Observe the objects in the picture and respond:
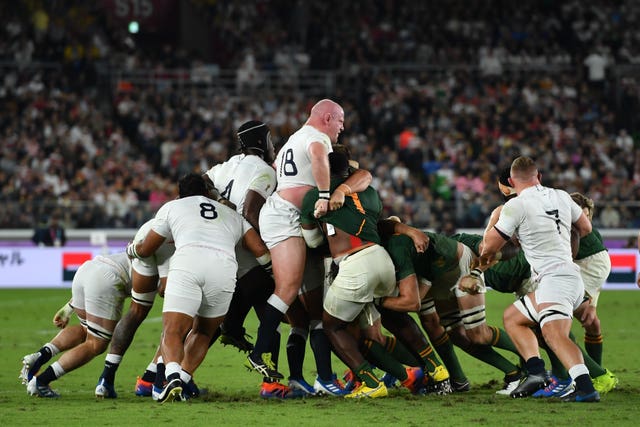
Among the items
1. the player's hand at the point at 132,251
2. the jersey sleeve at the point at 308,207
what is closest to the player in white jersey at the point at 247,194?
the jersey sleeve at the point at 308,207

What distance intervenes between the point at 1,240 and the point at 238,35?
12830 mm

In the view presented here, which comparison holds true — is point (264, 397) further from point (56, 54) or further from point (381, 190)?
point (56, 54)

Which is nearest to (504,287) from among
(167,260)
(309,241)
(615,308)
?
(309,241)

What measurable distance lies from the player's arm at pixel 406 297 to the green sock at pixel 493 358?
0.91m

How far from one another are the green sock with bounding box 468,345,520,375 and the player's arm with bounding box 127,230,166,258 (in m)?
3.10

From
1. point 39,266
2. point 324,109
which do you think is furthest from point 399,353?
point 39,266

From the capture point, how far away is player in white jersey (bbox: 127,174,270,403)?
9742 mm

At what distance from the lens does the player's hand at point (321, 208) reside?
9.93 meters

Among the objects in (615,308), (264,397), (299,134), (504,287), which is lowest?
(615,308)

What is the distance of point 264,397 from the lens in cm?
1008

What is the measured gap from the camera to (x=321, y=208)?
→ 9.93 meters

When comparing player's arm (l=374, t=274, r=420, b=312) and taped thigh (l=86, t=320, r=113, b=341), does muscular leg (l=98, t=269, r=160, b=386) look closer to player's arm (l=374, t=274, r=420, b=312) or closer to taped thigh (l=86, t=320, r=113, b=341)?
taped thigh (l=86, t=320, r=113, b=341)

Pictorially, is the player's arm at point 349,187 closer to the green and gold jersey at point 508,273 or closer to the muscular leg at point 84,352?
the green and gold jersey at point 508,273

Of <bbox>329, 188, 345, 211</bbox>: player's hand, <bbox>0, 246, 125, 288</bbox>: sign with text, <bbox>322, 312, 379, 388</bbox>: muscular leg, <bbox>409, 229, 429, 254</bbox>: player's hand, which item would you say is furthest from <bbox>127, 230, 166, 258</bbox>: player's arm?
<bbox>0, 246, 125, 288</bbox>: sign with text
